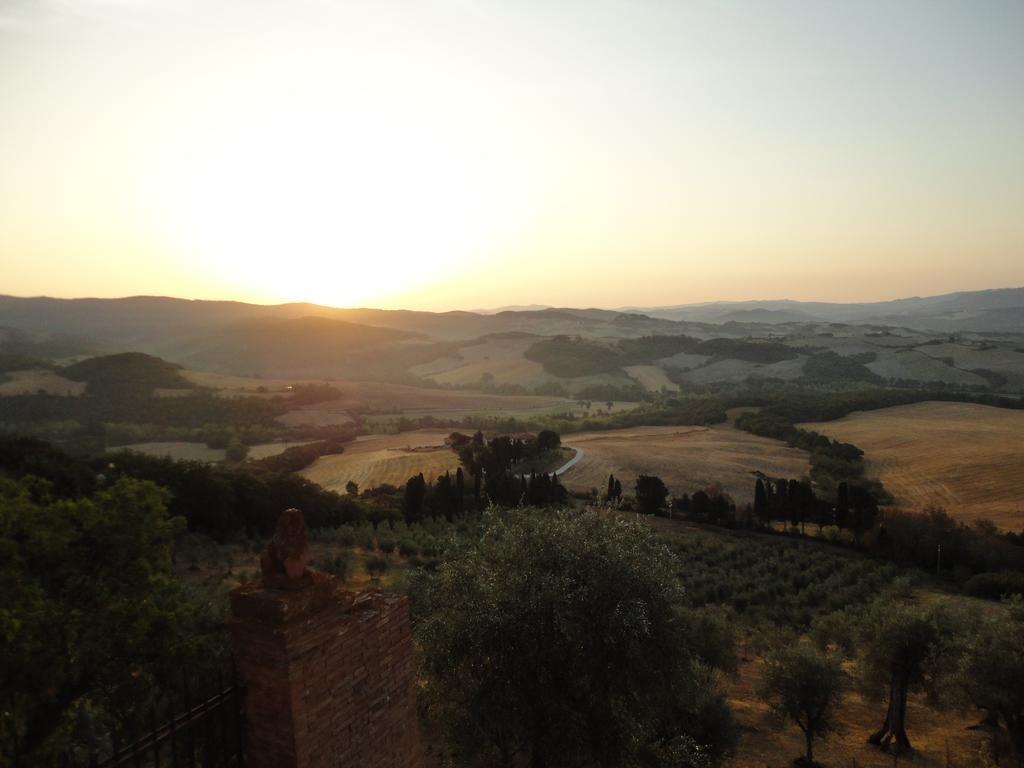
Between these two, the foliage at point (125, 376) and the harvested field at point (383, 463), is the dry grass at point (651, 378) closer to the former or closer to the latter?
the harvested field at point (383, 463)

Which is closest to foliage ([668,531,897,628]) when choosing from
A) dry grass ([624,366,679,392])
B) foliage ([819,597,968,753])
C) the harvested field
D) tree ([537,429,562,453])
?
foliage ([819,597,968,753])

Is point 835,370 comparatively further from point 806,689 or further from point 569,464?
point 806,689

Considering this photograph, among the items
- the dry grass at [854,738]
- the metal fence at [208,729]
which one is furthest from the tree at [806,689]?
the metal fence at [208,729]

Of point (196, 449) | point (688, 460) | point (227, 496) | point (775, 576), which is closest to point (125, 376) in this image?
point (196, 449)

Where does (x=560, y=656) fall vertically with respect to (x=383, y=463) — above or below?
above

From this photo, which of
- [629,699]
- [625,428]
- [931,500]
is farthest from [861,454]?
[629,699]
